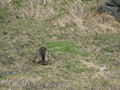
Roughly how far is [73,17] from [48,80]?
23.9 ft

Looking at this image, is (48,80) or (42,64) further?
(42,64)

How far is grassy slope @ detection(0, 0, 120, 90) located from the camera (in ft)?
33.0

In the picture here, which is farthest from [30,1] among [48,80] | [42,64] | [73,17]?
[48,80]

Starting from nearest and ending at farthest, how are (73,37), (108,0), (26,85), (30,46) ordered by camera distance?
(26,85), (30,46), (73,37), (108,0)

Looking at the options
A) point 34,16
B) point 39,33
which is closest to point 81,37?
point 39,33

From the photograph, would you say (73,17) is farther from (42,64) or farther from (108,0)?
(42,64)

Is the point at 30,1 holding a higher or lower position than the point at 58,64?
higher

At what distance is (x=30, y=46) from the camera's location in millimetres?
13414

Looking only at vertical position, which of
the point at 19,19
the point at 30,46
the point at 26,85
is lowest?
the point at 26,85

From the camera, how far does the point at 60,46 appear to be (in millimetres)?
13281

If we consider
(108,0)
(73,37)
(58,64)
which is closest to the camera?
(58,64)

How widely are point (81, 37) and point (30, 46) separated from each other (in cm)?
272

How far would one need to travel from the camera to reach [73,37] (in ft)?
48.7

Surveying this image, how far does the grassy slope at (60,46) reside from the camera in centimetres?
1006
